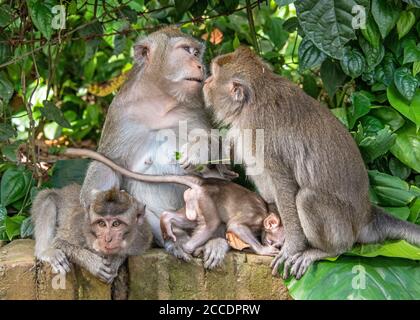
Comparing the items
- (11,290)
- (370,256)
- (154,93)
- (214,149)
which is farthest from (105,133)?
(370,256)

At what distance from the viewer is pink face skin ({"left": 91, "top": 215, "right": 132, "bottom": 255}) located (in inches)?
212

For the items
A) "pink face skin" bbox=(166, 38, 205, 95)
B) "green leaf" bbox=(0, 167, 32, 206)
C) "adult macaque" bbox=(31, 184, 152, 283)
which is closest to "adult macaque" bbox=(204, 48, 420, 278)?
"pink face skin" bbox=(166, 38, 205, 95)

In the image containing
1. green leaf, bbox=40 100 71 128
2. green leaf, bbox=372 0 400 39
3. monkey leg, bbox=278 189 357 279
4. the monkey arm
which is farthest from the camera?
green leaf, bbox=40 100 71 128

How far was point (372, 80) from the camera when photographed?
678 cm

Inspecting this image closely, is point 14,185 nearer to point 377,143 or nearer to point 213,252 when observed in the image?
point 213,252

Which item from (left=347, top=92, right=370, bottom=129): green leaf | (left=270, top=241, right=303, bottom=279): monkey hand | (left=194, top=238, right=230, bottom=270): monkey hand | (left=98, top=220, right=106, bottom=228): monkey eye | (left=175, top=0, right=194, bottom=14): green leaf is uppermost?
(left=175, top=0, right=194, bottom=14): green leaf

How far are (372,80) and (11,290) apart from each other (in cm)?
355

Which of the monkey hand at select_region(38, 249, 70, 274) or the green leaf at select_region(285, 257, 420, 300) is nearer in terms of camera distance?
the green leaf at select_region(285, 257, 420, 300)

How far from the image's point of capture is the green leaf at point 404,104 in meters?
6.59

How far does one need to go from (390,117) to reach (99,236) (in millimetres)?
2917

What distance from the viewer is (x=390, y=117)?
22.3ft

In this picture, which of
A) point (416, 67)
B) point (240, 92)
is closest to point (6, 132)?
point (240, 92)

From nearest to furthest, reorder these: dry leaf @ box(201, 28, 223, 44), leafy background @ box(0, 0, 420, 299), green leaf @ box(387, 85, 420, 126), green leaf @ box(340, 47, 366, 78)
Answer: leafy background @ box(0, 0, 420, 299) < green leaf @ box(340, 47, 366, 78) < green leaf @ box(387, 85, 420, 126) < dry leaf @ box(201, 28, 223, 44)

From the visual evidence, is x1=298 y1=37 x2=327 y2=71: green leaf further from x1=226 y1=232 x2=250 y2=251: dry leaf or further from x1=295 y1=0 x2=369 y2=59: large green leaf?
→ x1=226 y1=232 x2=250 y2=251: dry leaf
